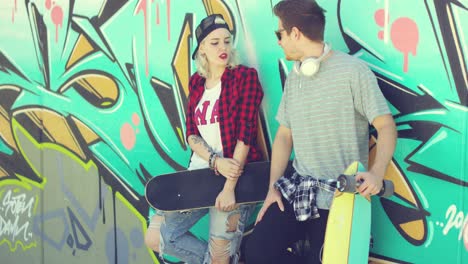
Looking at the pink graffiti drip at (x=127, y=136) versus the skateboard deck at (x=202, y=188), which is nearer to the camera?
the skateboard deck at (x=202, y=188)

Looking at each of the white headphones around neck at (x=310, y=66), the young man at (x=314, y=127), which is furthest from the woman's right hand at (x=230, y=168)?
the white headphones around neck at (x=310, y=66)

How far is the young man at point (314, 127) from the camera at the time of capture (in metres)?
3.52

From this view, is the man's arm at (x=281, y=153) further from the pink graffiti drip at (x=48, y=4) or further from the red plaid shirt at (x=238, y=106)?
the pink graffiti drip at (x=48, y=4)

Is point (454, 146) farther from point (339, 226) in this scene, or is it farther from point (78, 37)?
point (78, 37)

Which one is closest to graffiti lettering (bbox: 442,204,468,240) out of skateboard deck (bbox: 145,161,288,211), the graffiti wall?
the graffiti wall

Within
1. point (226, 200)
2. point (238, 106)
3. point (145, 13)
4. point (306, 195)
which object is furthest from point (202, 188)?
point (145, 13)

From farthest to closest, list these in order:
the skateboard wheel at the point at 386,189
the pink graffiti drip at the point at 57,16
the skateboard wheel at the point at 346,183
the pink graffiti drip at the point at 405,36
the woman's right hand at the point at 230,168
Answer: the pink graffiti drip at the point at 57,16 < the woman's right hand at the point at 230,168 < the pink graffiti drip at the point at 405,36 < the skateboard wheel at the point at 386,189 < the skateboard wheel at the point at 346,183

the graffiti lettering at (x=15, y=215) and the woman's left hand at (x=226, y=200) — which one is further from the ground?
the woman's left hand at (x=226, y=200)

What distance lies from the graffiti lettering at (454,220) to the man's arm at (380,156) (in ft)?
1.72

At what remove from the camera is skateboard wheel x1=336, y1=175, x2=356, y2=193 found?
317 centimetres

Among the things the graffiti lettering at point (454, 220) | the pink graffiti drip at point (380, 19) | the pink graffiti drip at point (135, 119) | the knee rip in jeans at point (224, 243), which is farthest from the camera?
the pink graffiti drip at point (135, 119)

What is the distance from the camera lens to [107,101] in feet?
17.9

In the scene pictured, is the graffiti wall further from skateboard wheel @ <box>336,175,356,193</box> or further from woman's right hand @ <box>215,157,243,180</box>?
skateboard wheel @ <box>336,175,356,193</box>

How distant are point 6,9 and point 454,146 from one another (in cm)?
406
